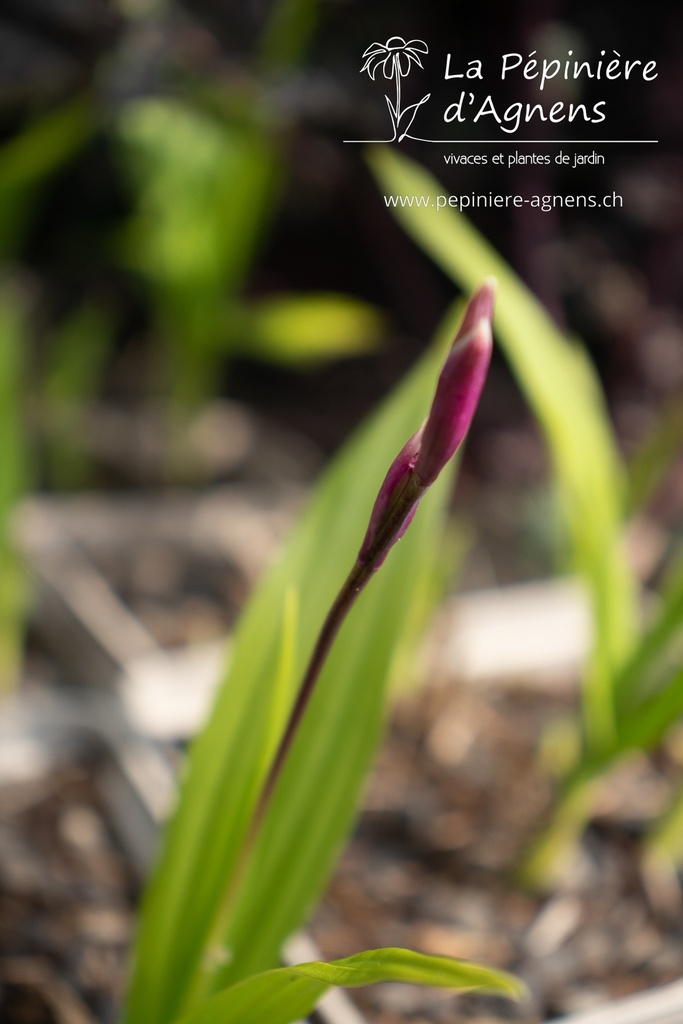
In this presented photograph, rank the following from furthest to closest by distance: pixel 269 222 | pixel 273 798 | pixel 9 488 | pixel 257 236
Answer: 1. pixel 269 222
2. pixel 257 236
3. pixel 9 488
4. pixel 273 798

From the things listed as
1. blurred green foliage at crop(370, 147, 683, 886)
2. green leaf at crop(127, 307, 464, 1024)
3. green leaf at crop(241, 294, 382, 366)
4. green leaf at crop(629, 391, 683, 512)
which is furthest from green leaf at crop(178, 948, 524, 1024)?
green leaf at crop(241, 294, 382, 366)

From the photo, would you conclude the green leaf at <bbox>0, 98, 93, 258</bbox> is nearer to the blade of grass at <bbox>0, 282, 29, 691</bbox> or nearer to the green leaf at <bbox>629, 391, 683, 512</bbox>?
the blade of grass at <bbox>0, 282, 29, 691</bbox>

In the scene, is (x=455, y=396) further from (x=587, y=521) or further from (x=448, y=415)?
(x=587, y=521)

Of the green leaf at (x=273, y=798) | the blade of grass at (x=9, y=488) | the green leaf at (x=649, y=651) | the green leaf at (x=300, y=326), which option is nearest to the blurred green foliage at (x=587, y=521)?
the green leaf at (x=649, y=651)

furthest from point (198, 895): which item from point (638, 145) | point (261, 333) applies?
point (638, 145)

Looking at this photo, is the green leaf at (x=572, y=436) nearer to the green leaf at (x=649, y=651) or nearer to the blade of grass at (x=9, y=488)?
the green leaf at (x=649, y=651)

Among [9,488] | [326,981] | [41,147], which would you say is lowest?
[326,981]

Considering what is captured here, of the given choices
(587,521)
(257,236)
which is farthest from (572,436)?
(257,236)

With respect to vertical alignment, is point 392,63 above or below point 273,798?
above
